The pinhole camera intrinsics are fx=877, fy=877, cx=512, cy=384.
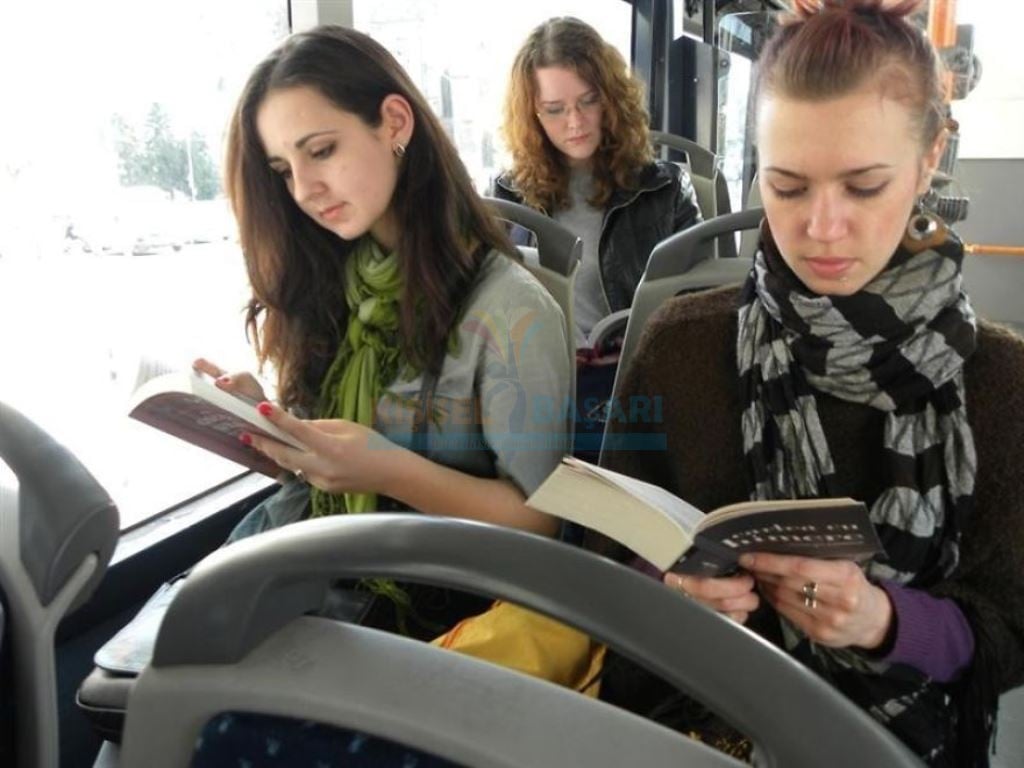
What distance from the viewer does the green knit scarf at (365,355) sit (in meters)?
1.28

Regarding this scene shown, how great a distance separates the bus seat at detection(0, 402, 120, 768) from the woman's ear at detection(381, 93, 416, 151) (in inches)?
26.5

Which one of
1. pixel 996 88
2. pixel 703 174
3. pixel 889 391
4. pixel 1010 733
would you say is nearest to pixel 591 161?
pixel 703 174

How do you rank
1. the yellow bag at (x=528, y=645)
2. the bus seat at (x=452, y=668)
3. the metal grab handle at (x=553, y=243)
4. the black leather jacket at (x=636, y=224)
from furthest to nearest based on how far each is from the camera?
the black leather jacket at (x=636, y=224)
the metal grab handle at (x=553, y=243)
the yellow bag at (x=528, y=645)
the bus seat at (x=452, y=668)

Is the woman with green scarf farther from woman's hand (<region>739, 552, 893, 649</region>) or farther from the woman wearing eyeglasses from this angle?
the woman wearing eyeglasses

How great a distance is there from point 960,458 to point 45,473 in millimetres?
916

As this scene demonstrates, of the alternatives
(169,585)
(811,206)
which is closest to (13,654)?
(169,585)

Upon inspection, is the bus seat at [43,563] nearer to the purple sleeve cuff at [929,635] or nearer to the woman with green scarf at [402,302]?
the woman with green scarf at [402,302]

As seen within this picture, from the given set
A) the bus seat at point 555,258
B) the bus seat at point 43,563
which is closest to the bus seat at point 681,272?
the bus seat at point 555,258

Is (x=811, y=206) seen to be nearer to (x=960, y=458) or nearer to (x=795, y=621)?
(x=960, y=458)

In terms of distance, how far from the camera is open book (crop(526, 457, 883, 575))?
658 millimetres

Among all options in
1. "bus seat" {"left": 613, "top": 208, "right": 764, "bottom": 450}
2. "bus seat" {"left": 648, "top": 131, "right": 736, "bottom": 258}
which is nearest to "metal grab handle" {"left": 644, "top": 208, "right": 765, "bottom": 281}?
"bus seat" {"left": 613, "top": 208, "right": 764, "bottom": 450}

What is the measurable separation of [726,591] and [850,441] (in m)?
0.29

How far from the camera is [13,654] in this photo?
78 cm

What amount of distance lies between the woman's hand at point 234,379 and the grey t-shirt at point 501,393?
180 mm
